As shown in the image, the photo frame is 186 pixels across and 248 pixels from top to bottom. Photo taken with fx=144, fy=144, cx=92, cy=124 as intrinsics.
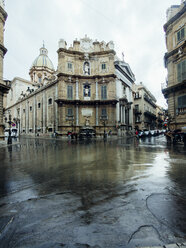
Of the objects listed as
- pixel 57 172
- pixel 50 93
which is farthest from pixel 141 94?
pixel 57 172

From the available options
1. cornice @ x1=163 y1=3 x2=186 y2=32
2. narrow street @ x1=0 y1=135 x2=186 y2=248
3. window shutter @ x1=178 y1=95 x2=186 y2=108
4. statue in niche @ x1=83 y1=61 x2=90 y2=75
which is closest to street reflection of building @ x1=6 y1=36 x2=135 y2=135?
statue in niche @ x1=83 y1=61 x2=90 y2=75

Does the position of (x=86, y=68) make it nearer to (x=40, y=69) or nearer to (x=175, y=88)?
(x=175, y=88)

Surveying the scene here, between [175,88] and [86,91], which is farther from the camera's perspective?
[86,91]

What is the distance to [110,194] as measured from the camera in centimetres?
315

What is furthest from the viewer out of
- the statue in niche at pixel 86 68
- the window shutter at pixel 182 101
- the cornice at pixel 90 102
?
A: the statue in niche at pixel 86 68

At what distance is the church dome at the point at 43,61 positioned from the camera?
62.7 metres

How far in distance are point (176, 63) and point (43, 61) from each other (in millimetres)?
58513

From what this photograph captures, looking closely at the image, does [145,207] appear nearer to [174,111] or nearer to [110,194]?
[110,194]

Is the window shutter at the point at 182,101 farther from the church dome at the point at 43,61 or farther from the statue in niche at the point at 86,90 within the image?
the church dome at the point at 43,61

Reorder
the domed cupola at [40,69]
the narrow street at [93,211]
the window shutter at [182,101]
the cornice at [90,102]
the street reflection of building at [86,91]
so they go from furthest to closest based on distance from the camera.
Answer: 1. the domed cupola at [40,69]
2. the street reflection of building at [86,91]
3. the cornice at [90,102]
4. the window shutter at [182,101]
5. the narrow street at [93,211]

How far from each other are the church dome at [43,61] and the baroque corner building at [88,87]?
1318 inches

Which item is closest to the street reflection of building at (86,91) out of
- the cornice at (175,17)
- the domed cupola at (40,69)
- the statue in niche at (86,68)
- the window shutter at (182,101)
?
the statue in niche at (86,68)

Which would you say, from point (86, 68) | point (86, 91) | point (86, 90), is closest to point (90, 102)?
point (86, 91)

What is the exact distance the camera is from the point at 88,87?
115 ft
